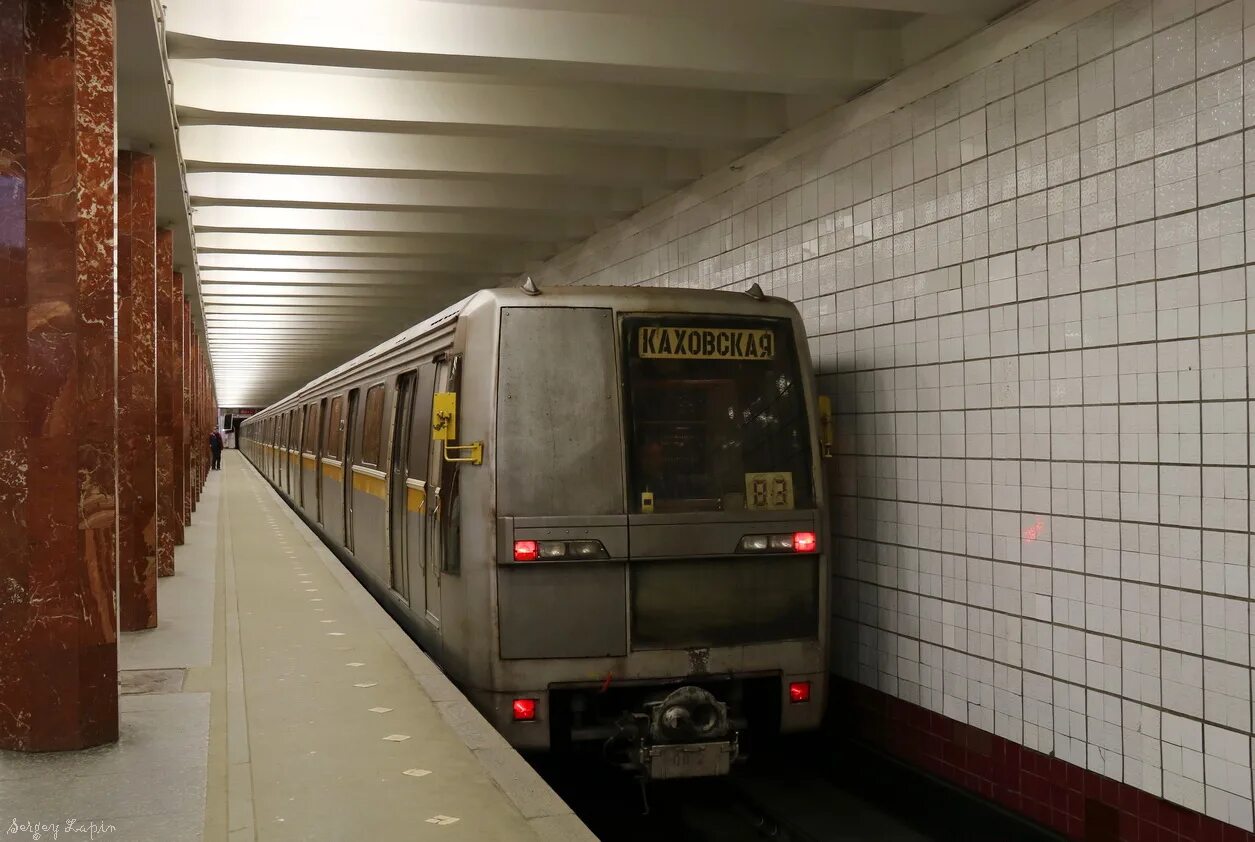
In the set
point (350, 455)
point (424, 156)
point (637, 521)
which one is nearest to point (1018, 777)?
point (637, 521)

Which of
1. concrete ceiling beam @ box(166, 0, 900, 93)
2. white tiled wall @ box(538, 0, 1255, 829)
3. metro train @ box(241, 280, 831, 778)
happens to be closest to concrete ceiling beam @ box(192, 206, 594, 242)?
concrete ceiling beam @ box(166, 0, 900, 93)

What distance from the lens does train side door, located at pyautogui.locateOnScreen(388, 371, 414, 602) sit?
816 cm

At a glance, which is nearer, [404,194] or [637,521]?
[637,521]

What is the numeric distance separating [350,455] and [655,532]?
6.96m

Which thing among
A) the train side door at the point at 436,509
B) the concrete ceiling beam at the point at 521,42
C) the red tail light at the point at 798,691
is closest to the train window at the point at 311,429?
the train side door at the point at 436,509

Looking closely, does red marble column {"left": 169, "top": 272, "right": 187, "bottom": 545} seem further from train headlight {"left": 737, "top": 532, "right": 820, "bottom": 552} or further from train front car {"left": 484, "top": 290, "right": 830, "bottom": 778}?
train headlight {"left": 737, "top": 532, "right": 820, "bottom": 552}

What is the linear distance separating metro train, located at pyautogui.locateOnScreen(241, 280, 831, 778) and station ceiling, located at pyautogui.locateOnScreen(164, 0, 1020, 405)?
1930mm

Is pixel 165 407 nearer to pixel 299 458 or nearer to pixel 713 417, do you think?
pixel 299 458

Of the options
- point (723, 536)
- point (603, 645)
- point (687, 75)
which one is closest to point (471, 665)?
point (603, 645)

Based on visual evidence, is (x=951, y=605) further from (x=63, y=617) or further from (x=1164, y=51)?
(x=63, y=617)

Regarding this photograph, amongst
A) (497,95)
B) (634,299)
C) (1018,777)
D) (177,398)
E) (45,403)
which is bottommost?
(1018,777)

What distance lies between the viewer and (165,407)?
496 inches

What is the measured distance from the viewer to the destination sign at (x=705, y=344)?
5.91 metres

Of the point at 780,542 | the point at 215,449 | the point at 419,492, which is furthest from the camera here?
the point at 215,449
